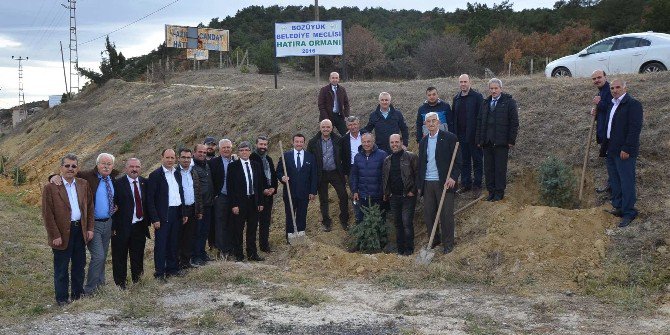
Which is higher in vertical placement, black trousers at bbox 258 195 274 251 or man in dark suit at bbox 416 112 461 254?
man in dark suit at bbox 416 112 461 254

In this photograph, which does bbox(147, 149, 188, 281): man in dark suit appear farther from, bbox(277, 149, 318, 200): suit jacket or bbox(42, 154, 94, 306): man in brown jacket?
bbox(277, 149, 318, 200): suit jacket

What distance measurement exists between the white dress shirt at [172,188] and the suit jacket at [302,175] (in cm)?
203

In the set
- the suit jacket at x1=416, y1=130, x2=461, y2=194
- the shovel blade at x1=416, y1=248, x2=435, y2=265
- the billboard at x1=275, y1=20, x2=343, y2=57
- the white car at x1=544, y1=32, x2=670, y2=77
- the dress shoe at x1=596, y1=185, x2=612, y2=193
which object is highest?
the billboard at x1=275, y1=20, x2=343, y2=57

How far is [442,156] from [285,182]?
7.96 ft

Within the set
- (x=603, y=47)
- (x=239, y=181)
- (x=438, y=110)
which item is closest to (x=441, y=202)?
(x=438, y=110)

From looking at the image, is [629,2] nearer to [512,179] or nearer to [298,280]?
[512,179]

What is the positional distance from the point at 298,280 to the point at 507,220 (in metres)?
2.97

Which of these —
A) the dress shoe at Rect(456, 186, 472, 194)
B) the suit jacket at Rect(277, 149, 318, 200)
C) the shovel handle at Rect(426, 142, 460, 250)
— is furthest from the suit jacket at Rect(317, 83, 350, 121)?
the shovel handle at Rect(426, 142, 460, 250)

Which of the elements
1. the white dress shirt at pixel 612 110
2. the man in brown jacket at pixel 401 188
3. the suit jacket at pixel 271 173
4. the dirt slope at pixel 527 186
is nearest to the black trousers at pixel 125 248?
the suit jacket at pixel 271 173

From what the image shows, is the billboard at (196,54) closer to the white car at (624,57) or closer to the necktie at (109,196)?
the white car at (624,57)

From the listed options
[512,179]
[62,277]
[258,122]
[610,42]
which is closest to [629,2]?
[610,42]

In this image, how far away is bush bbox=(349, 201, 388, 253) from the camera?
9789 millimetres

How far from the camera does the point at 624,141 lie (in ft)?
27.7

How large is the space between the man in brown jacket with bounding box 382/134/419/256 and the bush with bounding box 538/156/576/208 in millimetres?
1924
